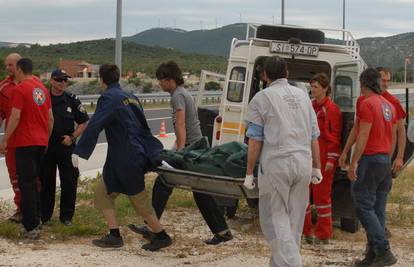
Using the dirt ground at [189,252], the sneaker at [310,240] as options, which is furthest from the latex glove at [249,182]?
the sneaker at [310,240]

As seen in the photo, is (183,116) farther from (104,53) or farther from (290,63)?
(104,53)

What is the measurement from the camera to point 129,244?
7.70 meters

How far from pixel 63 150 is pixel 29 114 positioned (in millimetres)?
819

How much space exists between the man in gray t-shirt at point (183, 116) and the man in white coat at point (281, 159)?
5.68 feet

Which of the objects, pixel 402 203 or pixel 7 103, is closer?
pixel 7 103

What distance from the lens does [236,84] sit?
33.4 ft

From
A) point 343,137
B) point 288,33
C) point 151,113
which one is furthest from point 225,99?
point 151,113

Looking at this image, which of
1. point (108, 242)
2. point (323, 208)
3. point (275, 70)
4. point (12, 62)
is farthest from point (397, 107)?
point (12, 62)

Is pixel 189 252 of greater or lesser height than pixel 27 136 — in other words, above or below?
below

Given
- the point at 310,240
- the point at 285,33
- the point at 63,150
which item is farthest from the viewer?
the point at 285,33

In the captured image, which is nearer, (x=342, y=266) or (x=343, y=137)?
(x=342, y=266)

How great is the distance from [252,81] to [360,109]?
329 cm

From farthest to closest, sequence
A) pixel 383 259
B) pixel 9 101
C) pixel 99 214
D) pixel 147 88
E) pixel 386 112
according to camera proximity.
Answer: pixel 147 88, pixel 99 214, pixel 9 101, pixel 386 112, pixel 383 259

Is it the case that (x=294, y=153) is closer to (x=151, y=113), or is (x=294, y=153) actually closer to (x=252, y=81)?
(x=252, y=81)
